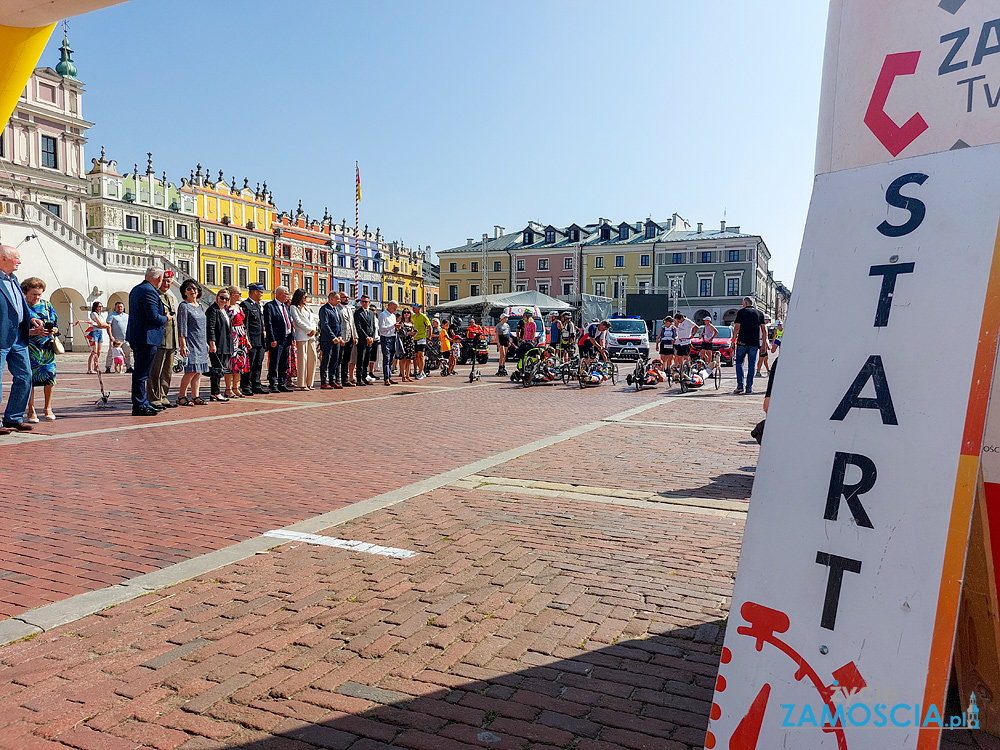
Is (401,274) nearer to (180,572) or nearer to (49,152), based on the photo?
(49,152)

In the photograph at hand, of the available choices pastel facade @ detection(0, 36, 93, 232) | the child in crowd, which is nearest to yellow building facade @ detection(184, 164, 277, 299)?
pastel facade @ detection(0, 36, 93, 232)

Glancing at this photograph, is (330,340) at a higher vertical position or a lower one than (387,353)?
higher

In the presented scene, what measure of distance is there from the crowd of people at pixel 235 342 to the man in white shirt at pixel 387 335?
0.03 metres

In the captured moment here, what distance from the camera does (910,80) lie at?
1979mm

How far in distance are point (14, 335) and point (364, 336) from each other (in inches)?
334

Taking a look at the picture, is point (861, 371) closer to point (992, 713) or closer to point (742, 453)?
point (992, 713)

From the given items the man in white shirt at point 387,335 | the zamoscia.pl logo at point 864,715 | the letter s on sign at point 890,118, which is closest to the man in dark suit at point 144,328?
the man in white shirt at point 387,335

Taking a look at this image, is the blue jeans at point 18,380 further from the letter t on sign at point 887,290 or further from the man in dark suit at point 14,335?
the letter t on sign at point 887,290

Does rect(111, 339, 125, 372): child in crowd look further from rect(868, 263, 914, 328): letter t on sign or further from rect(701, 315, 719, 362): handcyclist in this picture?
rect(868, 263, 914, 328): letter t on sign

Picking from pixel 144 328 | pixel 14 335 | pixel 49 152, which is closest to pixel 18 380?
pixel 14 335

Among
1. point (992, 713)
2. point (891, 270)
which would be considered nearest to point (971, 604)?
point (992, 713)

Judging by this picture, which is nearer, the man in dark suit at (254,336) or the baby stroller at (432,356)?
the man in dark suit at (254,336)

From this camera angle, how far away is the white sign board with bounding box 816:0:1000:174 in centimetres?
187

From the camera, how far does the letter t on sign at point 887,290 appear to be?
5.85 feet
